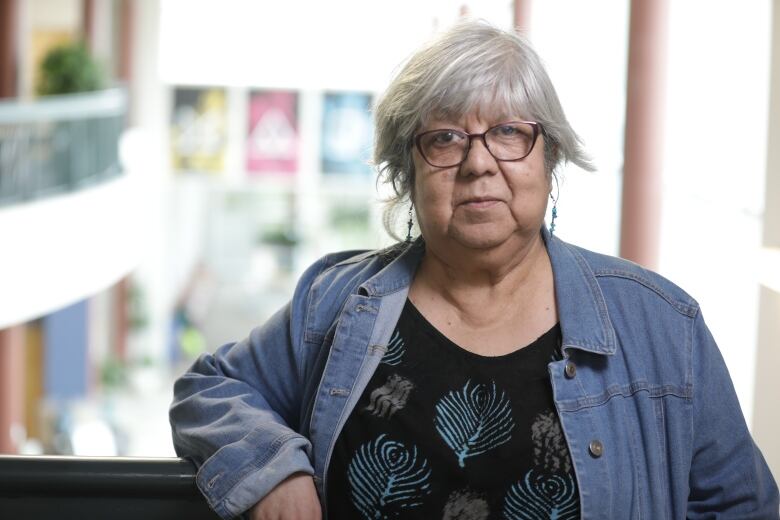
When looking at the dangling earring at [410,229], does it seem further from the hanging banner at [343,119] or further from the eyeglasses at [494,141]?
the hanging banner at [343,119]

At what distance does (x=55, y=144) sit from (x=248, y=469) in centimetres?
932

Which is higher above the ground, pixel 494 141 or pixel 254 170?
pixel 494 141

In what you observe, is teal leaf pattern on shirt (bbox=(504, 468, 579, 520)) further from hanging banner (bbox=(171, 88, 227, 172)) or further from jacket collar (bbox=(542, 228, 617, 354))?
hanging banner (bbox=(171, 88, 227, 172))

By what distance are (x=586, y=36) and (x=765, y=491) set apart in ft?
14.1

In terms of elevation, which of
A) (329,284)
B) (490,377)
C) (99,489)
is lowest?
(99,489)

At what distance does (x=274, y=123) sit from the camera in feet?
63.1

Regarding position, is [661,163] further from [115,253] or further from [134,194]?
[134,194]

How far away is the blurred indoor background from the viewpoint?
3498 mm

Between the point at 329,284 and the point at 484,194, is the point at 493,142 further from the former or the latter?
the point at 329,284

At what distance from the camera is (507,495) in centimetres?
174

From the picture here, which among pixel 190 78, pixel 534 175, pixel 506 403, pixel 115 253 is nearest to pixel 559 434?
pixel 506 403

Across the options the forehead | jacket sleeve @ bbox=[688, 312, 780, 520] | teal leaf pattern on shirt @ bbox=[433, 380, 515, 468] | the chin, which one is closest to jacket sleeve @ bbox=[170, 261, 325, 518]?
teal leaf pattern on shirt @ bbox=[433, 380, 515, 468]

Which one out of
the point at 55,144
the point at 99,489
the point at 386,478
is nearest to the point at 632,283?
the point at 386,478

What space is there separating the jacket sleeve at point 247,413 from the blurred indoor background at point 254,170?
379 millimetres
